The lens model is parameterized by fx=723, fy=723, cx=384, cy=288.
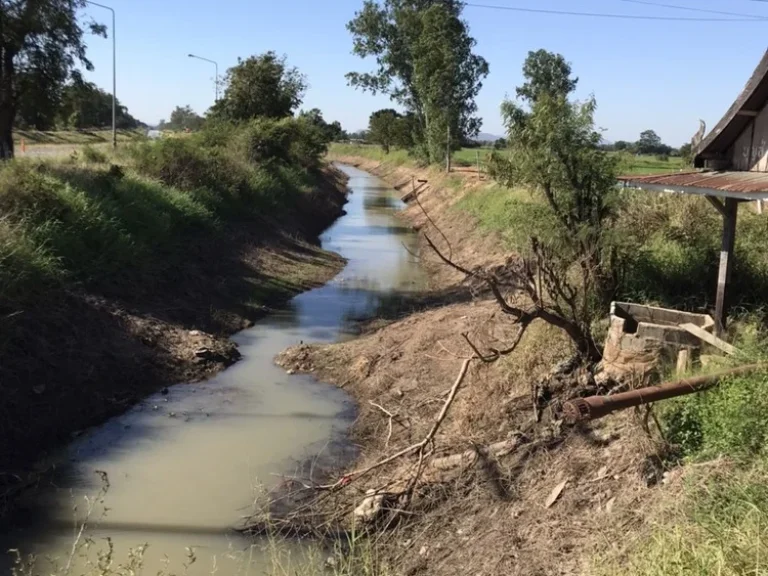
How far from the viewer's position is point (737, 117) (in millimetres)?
7609

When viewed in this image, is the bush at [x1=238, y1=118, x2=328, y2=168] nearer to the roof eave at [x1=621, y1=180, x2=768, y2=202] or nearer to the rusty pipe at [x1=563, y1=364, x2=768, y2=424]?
the roof eave at [x1=621, y1=180, x2=768, y2=202]

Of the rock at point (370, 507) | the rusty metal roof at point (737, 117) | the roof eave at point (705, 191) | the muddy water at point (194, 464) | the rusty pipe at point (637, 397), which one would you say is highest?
the rusty metal roof at point (737, 117)

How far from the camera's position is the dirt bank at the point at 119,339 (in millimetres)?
9398

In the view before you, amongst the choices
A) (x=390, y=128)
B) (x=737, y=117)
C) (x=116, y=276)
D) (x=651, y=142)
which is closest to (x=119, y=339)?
(x=116, y=276)

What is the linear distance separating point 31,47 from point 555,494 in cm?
2023

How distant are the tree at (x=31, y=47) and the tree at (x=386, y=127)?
136 ft

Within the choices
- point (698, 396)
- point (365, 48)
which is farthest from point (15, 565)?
point (365, 48)

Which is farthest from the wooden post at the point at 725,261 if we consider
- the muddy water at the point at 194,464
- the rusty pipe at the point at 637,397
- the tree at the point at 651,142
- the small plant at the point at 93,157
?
the tree at the point at 651,142

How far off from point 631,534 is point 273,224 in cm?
1994

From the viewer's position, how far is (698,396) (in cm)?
621

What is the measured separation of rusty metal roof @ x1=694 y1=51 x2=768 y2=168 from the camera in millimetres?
7199

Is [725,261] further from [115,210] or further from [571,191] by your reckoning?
[115,210]

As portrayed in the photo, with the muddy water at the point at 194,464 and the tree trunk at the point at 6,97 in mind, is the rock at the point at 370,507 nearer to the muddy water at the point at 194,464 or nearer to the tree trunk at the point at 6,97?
the muddy water at the point at 194,464

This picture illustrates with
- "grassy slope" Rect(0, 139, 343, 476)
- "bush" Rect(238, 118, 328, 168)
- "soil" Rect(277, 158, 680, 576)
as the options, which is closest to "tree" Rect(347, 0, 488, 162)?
"bush" Rect(238, 118, 328, 168)
